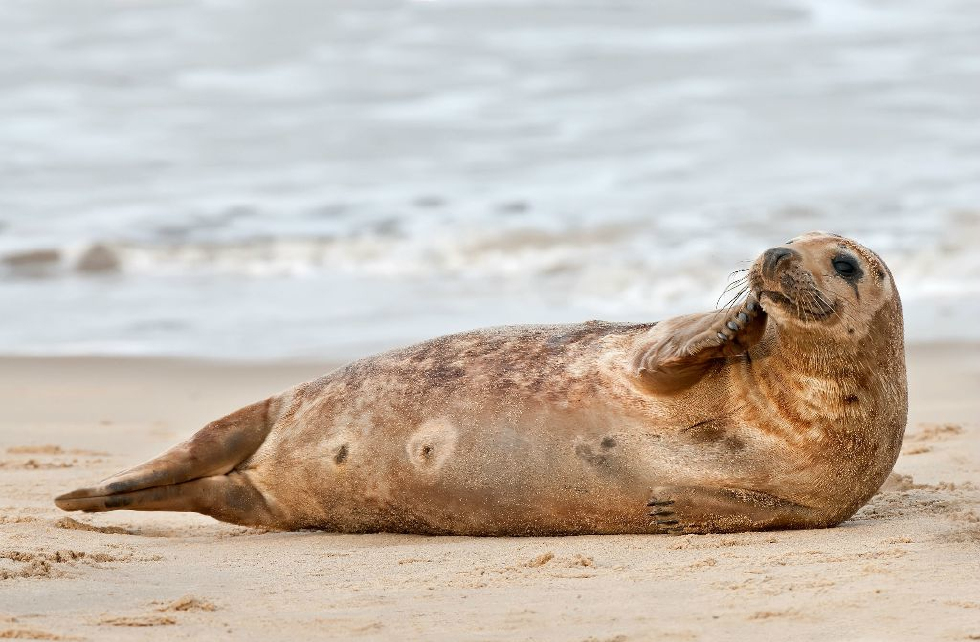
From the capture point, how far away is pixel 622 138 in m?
15.1

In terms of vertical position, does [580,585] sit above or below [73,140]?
below

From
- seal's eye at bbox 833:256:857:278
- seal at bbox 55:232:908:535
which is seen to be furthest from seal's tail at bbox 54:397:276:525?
seal's eye at bbox 833:256:857:278

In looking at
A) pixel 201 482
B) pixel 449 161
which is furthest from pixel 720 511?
pixel 449 161

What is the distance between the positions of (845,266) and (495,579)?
1344mm

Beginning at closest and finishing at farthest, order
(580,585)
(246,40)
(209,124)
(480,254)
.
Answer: (580,585)
(480,254)
(209,124)
(246,40)

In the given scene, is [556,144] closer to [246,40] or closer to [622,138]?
[622,138]

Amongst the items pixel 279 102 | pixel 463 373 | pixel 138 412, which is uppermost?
pixel 279 102

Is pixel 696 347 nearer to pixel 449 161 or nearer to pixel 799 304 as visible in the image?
pixel 799 304

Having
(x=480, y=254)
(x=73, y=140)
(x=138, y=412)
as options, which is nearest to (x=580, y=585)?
(x=138, y=412)

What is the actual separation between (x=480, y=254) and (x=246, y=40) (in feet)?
30.8

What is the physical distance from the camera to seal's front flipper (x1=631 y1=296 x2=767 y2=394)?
3.67m

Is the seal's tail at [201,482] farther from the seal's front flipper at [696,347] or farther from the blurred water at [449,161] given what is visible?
the blurred water at [449,161]

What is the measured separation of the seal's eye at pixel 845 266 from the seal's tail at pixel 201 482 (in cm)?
180

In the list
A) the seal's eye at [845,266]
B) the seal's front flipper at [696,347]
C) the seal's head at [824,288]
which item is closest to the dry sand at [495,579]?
the seal's front flipper at [696,347]
